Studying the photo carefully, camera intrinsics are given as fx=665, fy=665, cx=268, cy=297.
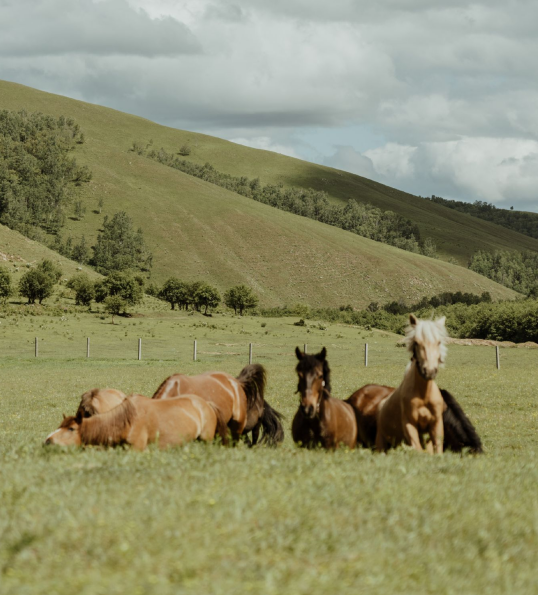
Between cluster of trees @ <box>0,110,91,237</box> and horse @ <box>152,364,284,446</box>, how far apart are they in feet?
441

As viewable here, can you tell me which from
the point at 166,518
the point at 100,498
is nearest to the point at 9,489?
the point at 100,498

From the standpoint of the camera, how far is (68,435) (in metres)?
10.4

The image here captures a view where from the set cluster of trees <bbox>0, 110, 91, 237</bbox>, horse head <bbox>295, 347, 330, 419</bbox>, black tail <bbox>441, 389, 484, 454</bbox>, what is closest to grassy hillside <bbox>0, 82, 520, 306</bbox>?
cluster of trees <bbox>0, 110, 91, 237</bbox>

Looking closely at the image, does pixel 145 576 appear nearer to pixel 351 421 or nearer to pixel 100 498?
pixel 100 498

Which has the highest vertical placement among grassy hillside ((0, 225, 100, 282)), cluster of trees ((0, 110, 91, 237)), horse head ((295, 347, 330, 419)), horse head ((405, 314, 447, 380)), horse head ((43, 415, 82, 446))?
cluster of trees ((0, 110, 91, 237))

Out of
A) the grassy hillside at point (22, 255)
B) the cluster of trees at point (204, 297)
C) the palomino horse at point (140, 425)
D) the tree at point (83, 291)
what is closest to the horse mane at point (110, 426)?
the palomino horse at point (140, 425)

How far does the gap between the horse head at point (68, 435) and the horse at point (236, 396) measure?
1450 mm

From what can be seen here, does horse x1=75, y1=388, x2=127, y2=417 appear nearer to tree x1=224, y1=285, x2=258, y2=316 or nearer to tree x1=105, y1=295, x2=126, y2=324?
tree x1=105, y1=295, x2=126, y2=324

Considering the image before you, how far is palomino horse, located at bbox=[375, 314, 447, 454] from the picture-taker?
9.22m

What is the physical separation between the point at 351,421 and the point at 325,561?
19.2ft

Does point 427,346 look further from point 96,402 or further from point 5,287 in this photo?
point 5,287

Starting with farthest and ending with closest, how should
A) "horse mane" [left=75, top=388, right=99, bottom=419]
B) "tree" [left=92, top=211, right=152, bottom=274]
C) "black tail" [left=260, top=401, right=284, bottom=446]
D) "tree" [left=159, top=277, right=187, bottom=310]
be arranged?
"tree" [left=92, top=211, right=152, bottom=274]
"tree" [left=159, top=277, right=187, bottom=310]
"black tail" [left=260, top=401, right=284, bottom=446]
"horse mane" [left=75, top=388, right=99, bottom=419]

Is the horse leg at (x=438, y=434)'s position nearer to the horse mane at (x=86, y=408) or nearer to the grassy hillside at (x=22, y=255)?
the horse mane at (x=86, y=408)

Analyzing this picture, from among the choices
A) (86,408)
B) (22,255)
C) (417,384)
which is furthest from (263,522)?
(22,255)
